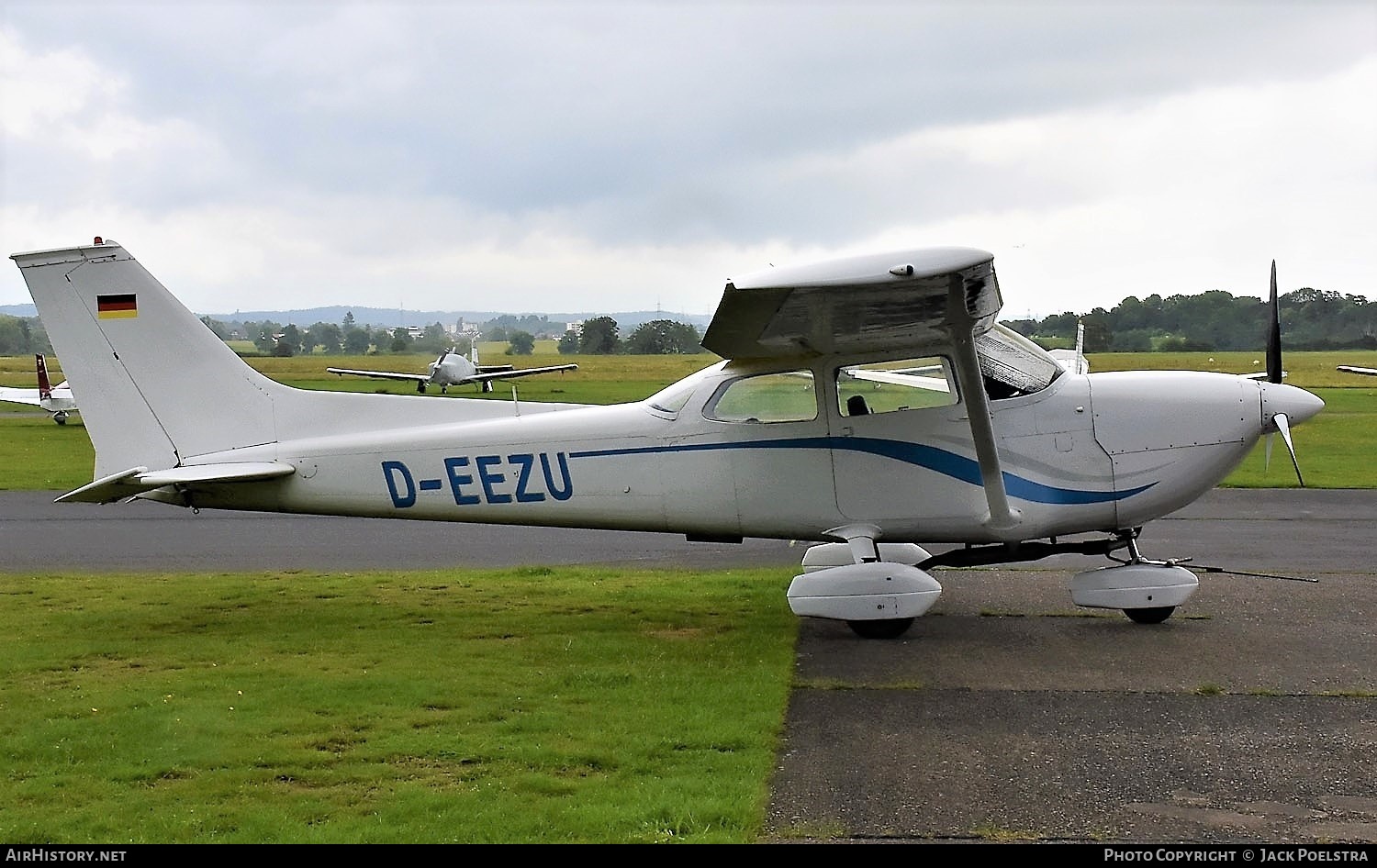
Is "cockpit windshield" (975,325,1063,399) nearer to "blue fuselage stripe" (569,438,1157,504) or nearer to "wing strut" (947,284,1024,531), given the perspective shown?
"wing strut" (947,284,1024,531)

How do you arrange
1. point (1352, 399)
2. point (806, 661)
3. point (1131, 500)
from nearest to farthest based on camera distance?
point (806, 661) < point (1131, 500) < point (1352, 399)

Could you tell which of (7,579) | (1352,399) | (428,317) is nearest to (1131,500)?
(7,579)

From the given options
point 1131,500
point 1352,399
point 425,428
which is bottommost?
point 1352,399

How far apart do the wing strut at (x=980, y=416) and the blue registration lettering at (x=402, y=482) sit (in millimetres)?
3940

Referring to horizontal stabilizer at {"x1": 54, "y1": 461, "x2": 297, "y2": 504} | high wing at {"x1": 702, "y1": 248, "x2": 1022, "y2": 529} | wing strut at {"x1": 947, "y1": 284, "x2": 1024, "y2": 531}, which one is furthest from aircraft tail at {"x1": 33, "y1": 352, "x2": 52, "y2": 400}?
wing strut at {"x1": 947, "y1": 284, "x2": 1024, "y2": 531}

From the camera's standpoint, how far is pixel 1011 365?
8.08 meters

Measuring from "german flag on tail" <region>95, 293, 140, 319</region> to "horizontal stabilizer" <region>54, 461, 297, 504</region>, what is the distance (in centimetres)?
113

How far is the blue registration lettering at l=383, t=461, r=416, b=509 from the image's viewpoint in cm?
845

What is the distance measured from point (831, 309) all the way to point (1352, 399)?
1658 inches

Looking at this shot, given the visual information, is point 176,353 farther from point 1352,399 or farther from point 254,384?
point 1352,399

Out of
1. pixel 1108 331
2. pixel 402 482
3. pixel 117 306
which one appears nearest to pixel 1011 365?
pixel 402 482

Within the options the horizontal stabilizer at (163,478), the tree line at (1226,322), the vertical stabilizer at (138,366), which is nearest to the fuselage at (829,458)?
the horizontal stabilizer at (163,478)
